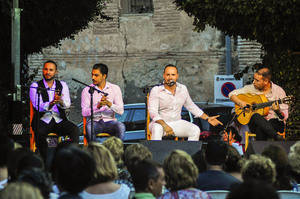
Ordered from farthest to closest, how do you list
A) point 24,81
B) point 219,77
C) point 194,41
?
point 194,41 → point 219,77 → point 24,81

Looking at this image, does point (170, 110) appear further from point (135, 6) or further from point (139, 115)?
point (135, 6)

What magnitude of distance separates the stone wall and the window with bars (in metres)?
0.34

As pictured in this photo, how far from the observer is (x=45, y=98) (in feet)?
30.6

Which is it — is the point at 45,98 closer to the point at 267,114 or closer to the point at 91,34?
the point at 267,114

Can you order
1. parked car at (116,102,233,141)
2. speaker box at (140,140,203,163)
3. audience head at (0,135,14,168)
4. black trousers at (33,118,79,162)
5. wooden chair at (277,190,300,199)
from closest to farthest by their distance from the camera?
wooden chair at (277,190,300,199) < audience head at (0,135,14,168) < speaker box at (140,140,203,163) < black trousers at (33,118,79,162) < parked car at (116,102,233,141)

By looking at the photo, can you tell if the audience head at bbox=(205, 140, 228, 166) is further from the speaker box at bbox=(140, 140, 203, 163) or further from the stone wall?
the stone wall

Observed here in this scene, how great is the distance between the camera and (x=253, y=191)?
3.23 metres

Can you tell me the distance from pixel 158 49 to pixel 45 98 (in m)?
12.8

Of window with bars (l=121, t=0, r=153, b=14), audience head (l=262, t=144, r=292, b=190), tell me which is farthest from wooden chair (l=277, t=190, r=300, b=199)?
window with bars (l=121, t=0, r=153, b=14)

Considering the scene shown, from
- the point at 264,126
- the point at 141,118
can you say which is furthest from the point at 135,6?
the point at 264,126

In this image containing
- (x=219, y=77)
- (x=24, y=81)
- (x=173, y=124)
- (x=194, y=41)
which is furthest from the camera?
(x=194, y=41)

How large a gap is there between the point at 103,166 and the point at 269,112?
5.30 metres

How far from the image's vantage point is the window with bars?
22469mm

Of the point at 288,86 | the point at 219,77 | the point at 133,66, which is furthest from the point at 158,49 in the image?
the point at 288,86
